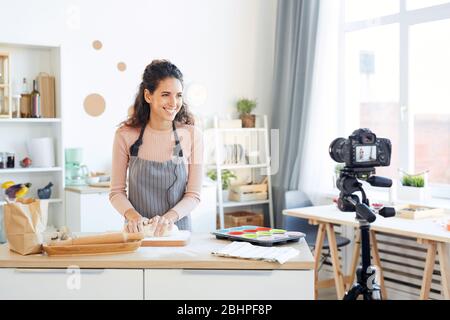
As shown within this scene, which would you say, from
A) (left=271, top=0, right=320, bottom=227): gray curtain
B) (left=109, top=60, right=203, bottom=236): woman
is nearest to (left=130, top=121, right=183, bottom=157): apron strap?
(left=109, top=60, right=203, bottom=236): woman

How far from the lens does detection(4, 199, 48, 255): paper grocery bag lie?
6.35 ft

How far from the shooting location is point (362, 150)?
7.10 ft

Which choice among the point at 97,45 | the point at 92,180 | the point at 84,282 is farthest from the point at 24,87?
the point at 84,282

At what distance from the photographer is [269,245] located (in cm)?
208

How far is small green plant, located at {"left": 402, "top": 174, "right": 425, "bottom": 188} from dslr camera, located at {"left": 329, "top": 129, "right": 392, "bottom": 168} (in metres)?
1.67

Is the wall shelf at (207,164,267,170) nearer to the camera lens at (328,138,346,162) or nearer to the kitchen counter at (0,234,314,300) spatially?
the camera lens at (328,138,346,162)

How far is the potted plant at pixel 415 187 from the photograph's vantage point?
3.76 m

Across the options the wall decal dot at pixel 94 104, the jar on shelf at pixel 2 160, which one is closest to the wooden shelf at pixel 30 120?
Result: the jar on shelf at pixel 2 160

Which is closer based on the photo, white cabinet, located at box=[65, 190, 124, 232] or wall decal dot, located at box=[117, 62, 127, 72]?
white cabinet, located at box=[65, 190, 124, 232]

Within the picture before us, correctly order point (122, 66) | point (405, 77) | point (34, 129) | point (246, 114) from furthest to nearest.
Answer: point (246, 114) → point (122, 66) → point (405, 77) → point (34, 129)

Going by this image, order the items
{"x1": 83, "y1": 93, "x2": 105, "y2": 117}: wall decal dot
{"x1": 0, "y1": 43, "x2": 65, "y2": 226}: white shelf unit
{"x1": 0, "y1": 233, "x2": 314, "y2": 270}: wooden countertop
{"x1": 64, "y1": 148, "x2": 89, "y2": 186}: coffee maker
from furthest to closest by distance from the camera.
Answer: {"x1": 83, "y1": 93, "x2": 105, "y2": 117}: wall decal dot < {"x1": 64, "y1": 148, "x2": 89, "y2": 186}: coffee maker < {"x1": 0, "y1": 43, "x2": 65, "y2": 226}: white shelf unit < {"x1": 0, "y1": 233, "x2": 314, "y2": 270}: wooden countertop

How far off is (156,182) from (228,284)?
668mm

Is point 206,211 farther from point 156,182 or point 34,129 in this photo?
point 156,182

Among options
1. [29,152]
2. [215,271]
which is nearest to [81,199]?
[29,152]
